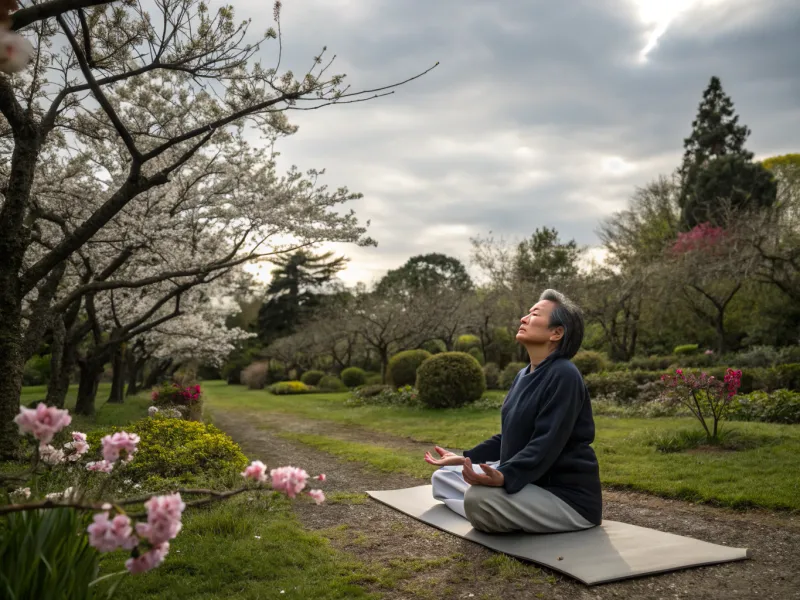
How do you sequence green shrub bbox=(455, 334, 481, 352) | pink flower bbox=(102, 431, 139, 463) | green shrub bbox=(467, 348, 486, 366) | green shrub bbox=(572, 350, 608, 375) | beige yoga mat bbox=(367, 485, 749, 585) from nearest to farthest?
pink flower bbox=(102, 431, 139, 463)
beige yoga mat bbox=(367, 485, 749, 585)
green shrub bbox=(572, 350, 608, 375)
green shrub bbox=(467, 348, 486, 366)
green shrub bbox=(455, 334, 481, 352)

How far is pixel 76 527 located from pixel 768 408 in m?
11.2

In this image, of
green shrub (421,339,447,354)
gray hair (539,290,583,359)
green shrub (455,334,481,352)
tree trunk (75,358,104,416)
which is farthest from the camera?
green shrub (421,339,447,354)

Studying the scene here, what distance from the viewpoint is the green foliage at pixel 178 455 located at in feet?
18.8

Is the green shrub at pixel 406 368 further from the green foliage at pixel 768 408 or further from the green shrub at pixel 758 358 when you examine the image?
the green foliage at pixel 768 408

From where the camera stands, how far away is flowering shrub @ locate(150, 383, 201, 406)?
1206cm

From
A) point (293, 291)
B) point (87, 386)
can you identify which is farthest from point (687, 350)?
point (293, 291)

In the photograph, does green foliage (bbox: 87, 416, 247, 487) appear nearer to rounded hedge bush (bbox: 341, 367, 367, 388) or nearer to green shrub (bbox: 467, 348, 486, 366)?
green shrub (bbox: 467, 348, 486, 366)

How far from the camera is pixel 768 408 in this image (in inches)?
406

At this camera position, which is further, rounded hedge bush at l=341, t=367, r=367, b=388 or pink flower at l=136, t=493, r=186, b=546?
rounded hedge bush at l=341, t=367, r=367, b=388

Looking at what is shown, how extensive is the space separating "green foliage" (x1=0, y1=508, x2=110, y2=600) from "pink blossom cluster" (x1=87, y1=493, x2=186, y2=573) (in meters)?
0.47

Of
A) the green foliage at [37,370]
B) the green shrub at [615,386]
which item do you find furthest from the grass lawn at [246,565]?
the green foliage at [37,370]

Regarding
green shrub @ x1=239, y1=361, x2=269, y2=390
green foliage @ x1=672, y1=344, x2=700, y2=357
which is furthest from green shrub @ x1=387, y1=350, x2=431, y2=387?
green shrub @ x1=239, y1=361, x2=269, y2=390

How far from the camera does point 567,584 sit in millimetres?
3467

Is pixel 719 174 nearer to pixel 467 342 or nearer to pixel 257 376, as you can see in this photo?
pixel 467 342
